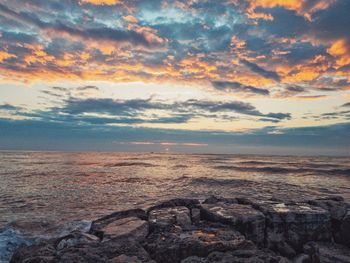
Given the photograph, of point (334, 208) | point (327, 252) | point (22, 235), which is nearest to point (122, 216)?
point (22, 235)

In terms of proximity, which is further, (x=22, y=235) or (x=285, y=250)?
(x=22, y=235)

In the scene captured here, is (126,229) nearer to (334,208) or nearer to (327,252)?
(327,252)

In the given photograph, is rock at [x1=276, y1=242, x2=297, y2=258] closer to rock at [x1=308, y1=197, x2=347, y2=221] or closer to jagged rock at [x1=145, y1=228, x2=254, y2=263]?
jagged rock at [x1=145, y1=228, x2=254, y2=263]

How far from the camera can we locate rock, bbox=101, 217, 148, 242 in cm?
719

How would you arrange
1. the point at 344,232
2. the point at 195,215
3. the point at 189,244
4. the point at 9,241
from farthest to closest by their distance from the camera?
the point at 195,215 < the point at 9,241 < the point at 344,232 < the point at 189,244

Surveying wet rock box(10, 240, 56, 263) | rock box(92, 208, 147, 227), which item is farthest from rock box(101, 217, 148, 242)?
wet rock box(10, 240, 56, 263)

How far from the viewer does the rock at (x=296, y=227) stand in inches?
311

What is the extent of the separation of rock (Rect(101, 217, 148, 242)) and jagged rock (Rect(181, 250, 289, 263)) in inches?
78.4

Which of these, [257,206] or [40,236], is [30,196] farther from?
[257,206]

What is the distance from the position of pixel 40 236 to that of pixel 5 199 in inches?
311

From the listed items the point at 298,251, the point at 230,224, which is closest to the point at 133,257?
the point at 230,224

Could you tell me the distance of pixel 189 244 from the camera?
20.7 feet

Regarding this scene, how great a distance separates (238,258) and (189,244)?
1176 millimetres

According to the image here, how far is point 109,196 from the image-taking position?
17016 mm
